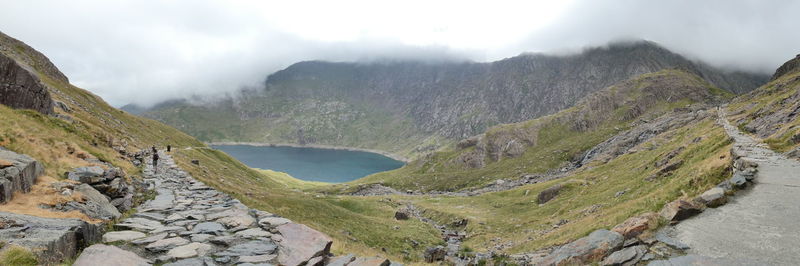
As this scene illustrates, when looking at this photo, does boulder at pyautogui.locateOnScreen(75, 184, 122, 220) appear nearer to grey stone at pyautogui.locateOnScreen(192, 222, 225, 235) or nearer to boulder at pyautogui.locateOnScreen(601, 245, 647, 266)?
grey stone at pyautogui.locateOnScreen(192, 222, 225, 235)

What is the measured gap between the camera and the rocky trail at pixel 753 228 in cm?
1191

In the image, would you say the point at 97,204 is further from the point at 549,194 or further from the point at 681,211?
the point at 549,194

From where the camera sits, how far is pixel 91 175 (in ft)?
55.3

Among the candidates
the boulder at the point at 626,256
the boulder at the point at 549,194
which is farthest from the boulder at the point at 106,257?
the boulder at the point at 549,194

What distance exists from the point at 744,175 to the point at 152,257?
1114 inches

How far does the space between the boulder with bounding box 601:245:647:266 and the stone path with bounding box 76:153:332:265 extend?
974 centimetres

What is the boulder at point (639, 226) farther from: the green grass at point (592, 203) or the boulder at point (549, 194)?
the boulder at point (549, 194)

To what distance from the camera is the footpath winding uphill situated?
10.2 meters

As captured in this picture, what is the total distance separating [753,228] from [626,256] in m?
5.78

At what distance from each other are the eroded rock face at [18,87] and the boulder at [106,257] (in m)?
31.5

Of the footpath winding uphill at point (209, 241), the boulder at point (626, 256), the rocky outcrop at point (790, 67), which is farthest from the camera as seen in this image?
the rocky outcrop at point (790, 67)

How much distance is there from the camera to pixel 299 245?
12.0 metres

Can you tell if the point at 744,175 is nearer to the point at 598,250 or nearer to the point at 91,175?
the point at 598,250

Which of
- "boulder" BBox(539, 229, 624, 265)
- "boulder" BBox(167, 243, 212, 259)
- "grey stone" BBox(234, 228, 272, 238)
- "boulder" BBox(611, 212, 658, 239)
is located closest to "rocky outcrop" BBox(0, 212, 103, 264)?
"boulder" BBox(167, 243, 212, 259)
